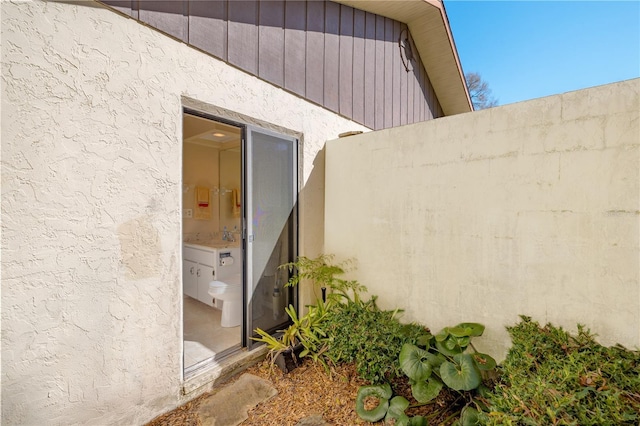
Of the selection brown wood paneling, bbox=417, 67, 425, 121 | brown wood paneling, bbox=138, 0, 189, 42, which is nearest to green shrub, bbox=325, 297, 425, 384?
brown wood paneling, bbox=138, 0, 189, 42

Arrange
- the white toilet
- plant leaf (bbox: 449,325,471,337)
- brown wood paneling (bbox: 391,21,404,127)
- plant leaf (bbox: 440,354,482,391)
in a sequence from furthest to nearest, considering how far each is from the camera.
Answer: brown wood paneling (bbox: 391,21,404,127)
the white toilet
plant leaf (bbox: 449,325,471,337)
plant leaf (bbox: 440,354,482,391)

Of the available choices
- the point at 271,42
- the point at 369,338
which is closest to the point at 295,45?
the point at 271,42

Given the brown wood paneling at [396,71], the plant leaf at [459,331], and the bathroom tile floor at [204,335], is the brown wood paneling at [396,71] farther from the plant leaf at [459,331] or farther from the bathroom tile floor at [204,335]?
the bathroom tile floor at [204,335]

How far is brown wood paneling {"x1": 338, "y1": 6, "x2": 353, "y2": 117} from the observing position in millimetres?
4598

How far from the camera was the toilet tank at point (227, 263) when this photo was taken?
4457 mm

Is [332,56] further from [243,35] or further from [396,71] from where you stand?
[396,71]

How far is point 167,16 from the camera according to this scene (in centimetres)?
244

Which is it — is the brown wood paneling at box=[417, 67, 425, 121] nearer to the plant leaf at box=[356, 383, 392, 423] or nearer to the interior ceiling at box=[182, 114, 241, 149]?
the interior ceiling at box=[182, 114, 241, 149]

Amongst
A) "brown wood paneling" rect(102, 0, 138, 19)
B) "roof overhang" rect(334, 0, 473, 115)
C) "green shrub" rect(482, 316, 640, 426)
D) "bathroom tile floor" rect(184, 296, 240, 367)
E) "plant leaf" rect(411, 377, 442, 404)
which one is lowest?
"bathroom tile floor" rect(184, 296, 240, 367)

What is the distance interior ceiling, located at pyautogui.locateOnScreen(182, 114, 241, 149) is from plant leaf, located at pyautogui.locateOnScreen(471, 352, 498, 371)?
4170 mm

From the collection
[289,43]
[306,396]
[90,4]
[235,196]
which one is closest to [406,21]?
[289,43]

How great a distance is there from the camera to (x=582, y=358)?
193 centimetres

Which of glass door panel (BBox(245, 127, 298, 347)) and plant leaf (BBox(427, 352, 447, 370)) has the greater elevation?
glass door panel (BBox(245, 127, 298, 347))

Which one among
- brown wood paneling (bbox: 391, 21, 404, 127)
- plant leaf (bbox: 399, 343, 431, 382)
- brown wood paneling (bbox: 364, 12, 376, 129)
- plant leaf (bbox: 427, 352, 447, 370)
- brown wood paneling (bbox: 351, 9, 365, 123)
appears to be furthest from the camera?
brown wood paneling (bbox: 391, 21, 404, 127)
